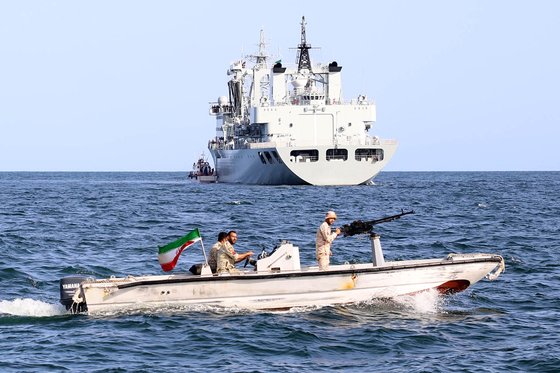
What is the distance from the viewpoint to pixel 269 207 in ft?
174

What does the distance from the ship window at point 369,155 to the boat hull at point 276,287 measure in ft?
201

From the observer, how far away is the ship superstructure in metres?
77.9

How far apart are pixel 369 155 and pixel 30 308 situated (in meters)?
63.8

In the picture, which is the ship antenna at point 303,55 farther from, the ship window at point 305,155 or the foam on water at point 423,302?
the foam on water at point 423,302

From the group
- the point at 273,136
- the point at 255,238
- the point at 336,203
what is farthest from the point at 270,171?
the point at 255,238

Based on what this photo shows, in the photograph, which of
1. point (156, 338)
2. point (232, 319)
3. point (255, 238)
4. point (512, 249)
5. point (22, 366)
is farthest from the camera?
point (255, 238)

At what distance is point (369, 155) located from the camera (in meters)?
80.5

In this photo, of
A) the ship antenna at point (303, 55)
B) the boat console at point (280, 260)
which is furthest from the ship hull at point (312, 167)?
the boat console at point (280, 260)

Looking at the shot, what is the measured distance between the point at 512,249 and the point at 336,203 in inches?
1076

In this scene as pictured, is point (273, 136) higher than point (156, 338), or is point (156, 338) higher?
point (273, 136)

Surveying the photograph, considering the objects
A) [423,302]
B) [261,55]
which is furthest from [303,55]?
[423,302]

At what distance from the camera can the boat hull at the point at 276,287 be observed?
17500 millimetres

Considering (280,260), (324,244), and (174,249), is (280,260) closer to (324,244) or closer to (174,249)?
(324,244)

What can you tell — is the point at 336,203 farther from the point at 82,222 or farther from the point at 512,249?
the point at 512,249
